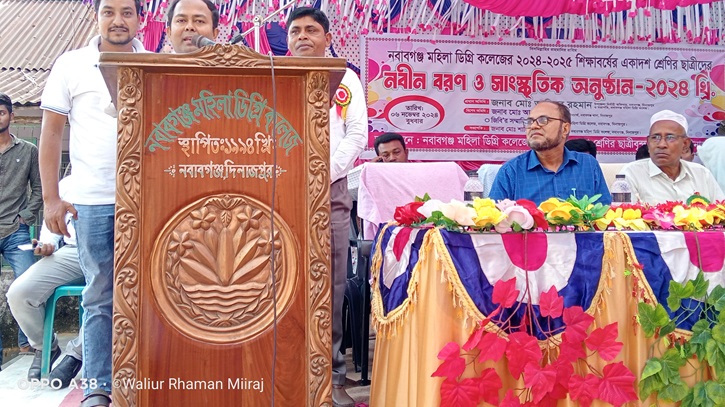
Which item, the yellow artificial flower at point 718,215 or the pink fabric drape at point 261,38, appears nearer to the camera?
the yellow artificial flower at point 718,215

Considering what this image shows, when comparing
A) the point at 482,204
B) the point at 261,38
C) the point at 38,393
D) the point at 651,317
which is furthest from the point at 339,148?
the point at 261,38

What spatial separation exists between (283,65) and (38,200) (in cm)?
339

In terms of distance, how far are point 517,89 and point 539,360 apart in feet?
13.7

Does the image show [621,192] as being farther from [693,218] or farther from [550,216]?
[550,216]

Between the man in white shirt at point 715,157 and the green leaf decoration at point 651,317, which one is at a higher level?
the man in white shirt at point 715,157

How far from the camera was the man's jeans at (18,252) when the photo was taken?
413 cm

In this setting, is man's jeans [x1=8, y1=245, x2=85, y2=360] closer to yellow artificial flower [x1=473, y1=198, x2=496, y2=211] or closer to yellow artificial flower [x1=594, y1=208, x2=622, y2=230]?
yellow artificial flower [x1=473, y1=198, x2=496, y2=211]

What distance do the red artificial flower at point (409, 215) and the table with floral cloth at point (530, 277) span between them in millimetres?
103

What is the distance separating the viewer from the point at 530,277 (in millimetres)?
2209

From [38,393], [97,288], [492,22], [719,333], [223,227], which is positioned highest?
[492,22]

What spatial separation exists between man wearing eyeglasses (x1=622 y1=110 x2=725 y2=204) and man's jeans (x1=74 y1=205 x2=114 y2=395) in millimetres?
3164

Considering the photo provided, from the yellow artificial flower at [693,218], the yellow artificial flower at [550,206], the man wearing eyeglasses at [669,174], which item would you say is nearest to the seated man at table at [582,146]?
the man wearing eyeglasses at [669,174]

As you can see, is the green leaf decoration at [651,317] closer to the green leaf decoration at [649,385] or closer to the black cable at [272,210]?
the green leaf decoration at [649,385]

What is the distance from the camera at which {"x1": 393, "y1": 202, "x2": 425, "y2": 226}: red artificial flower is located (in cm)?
244
